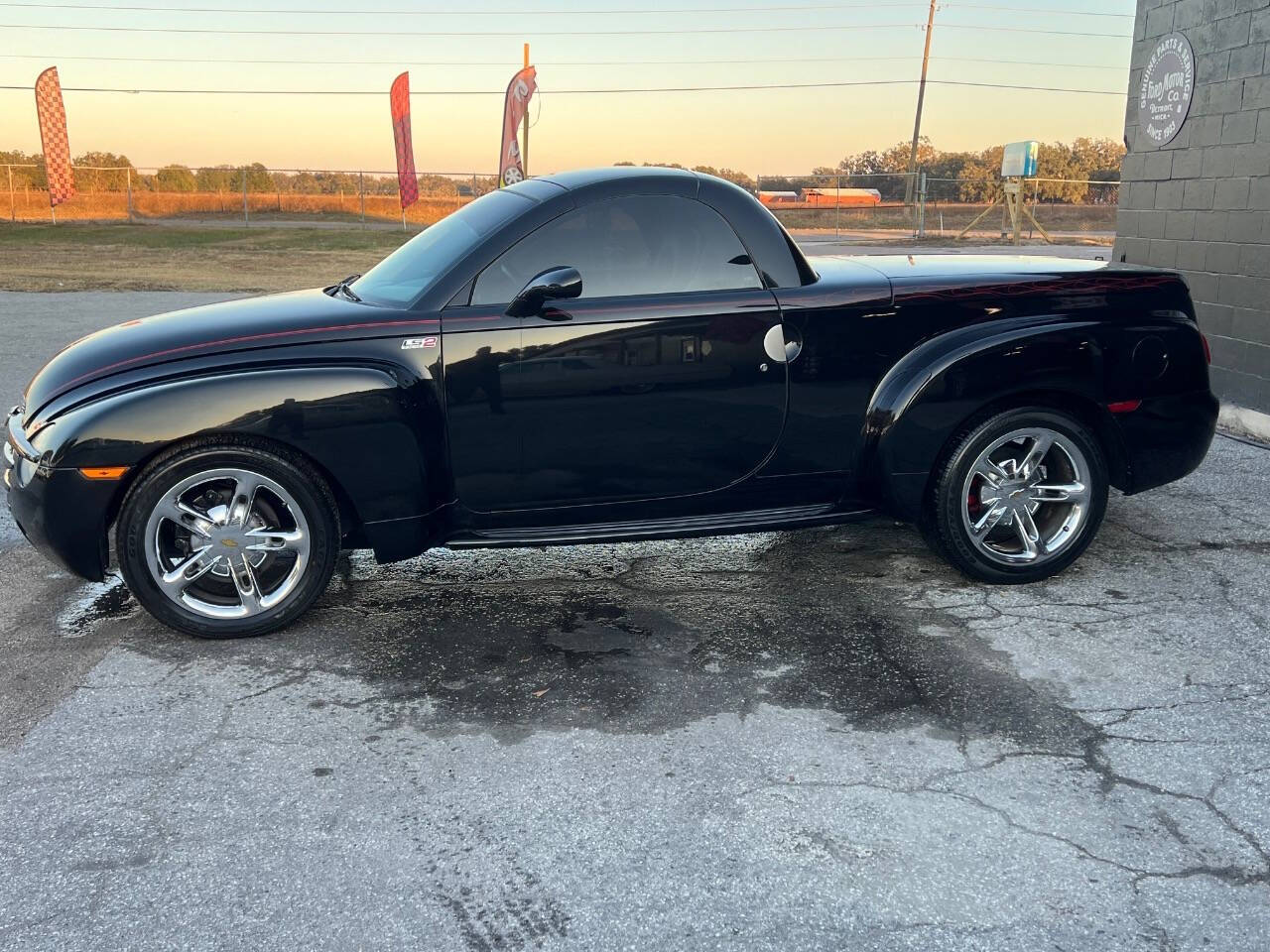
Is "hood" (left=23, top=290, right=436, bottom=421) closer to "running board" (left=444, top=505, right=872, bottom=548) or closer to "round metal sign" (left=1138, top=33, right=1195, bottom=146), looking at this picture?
"running board" (left=444, top=505, right=872, bottom=548)

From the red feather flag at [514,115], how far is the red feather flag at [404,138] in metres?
4.65

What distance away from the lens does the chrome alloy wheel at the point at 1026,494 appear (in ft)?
16.1

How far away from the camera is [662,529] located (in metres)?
4.66

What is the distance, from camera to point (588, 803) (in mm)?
3199

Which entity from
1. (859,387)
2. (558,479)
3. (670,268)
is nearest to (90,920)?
(558,479)

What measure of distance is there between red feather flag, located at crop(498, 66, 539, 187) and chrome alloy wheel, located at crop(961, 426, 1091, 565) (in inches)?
1027

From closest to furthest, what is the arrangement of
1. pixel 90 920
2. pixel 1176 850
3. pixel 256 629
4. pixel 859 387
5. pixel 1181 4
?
1. pixel 90 920
2. pixel 1176 850
3. pixel 256 629
4. pixel 859 387
5. pixel 1181 4

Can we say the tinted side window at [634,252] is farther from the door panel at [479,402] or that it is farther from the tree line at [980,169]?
the tree line at [980,169]

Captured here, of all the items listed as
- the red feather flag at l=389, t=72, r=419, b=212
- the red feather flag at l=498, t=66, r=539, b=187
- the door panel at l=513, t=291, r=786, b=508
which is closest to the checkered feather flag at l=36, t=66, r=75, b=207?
the red feather flag at l=389, t=72, r=419, b=212

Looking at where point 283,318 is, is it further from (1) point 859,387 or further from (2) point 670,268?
(1) point 859,387

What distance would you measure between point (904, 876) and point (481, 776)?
1240 millimetres

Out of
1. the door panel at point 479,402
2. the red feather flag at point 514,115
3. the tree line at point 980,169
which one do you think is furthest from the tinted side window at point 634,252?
the tree line at point 980,169

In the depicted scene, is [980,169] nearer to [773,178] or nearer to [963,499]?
[773,178]

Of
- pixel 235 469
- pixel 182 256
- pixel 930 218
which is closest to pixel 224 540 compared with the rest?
pixel 235 469
